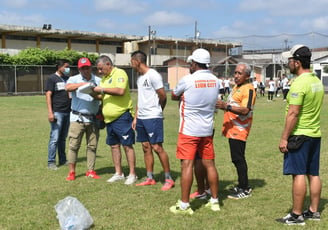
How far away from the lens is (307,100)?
4195mm

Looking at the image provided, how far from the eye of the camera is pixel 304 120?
4.30 m

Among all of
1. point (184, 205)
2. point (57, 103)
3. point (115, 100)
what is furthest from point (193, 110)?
point (57, 103)

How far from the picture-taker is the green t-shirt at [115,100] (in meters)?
6.01

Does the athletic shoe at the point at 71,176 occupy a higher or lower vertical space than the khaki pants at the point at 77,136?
lower

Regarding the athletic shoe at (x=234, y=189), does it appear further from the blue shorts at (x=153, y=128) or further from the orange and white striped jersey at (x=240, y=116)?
Result: the blue shorts at (x=153, y=128)

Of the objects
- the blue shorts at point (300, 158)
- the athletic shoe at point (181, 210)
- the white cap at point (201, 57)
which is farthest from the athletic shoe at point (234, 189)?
the white cap at point (201, 57)

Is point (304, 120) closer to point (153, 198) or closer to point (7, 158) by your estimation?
point (153, 198)

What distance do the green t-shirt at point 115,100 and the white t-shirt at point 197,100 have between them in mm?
1469

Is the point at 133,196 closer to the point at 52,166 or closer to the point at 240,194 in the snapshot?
the point at 240,194

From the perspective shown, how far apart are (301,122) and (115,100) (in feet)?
9.31

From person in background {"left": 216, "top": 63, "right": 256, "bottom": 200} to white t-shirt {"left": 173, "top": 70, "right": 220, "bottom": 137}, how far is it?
531 millimetres

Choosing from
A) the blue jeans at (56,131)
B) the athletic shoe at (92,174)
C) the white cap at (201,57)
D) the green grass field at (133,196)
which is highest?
the white cap at (201,57)

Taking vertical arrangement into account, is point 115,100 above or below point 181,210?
above

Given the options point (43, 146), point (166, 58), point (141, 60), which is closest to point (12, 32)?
point (166, 58)
